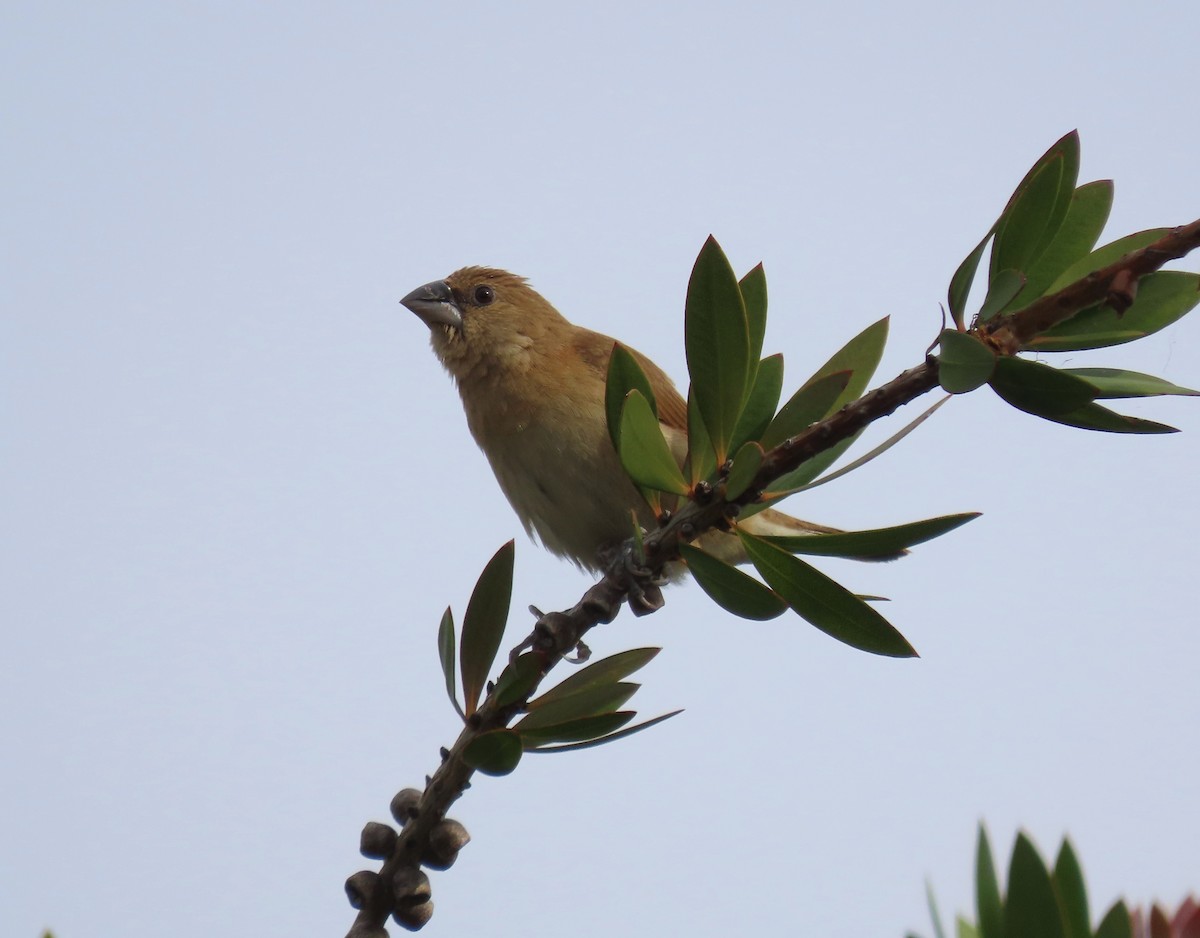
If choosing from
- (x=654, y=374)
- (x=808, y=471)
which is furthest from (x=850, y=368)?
(x=654, y=374)

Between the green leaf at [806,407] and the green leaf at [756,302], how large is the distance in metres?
0.13

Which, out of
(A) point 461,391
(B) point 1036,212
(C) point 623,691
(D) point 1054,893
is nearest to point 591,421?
(A) point 461,391

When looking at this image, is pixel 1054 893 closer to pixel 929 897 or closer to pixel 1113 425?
pixel 929 897

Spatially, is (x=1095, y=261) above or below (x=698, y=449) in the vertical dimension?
above

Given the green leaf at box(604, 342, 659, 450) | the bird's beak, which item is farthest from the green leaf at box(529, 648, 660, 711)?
the bird's beak

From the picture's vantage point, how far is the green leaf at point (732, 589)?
1.96m

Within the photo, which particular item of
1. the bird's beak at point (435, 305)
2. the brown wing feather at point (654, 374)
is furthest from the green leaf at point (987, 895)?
the bird's beak at point (435, 305)

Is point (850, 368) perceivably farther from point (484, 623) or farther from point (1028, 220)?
point (484, 623)

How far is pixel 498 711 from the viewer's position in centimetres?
202

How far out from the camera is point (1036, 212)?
1843 millimetres

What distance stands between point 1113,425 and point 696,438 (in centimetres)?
66

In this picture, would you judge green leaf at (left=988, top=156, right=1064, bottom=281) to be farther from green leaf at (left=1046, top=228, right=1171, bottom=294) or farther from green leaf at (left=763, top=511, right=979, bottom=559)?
green leaf at (left=763, top=511, right=979, bottom=559)

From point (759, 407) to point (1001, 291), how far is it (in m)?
0.44

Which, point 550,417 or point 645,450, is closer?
point 645,450
